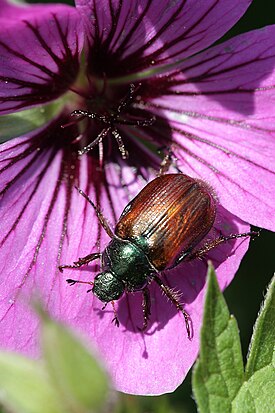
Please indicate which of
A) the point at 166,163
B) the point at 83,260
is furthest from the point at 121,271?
the point at 166,163

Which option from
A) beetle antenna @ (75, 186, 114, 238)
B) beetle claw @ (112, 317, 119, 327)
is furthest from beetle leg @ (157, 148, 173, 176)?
beetle claw @ (112, 317, 119, 327)

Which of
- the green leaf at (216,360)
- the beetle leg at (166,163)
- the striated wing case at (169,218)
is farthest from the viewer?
the beetle leg at (166,163)

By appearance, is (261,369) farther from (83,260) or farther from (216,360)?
(83,260)

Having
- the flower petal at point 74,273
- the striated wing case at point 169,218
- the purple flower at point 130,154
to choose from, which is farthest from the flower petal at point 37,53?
the striated wing case at point 169,218

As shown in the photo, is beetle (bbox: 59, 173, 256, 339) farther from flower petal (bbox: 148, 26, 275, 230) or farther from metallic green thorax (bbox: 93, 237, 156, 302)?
flower petal (bbox: 148, 26, 275, 230)

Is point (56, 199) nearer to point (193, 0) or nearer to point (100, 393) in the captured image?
point (193, 0)

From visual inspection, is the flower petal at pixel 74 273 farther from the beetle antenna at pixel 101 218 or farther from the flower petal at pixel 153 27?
the flower petal at pixel 153 27

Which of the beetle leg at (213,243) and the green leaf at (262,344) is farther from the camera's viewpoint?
the beetle leg at (213,243)
